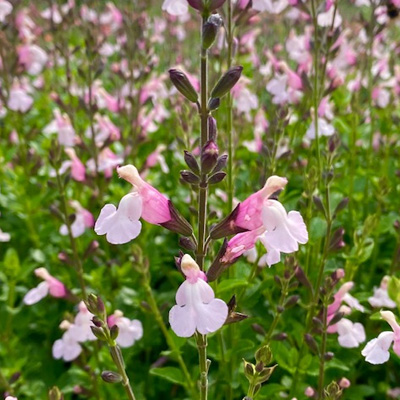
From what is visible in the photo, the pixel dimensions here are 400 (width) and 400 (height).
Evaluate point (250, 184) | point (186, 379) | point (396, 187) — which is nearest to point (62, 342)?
point (186, 379)

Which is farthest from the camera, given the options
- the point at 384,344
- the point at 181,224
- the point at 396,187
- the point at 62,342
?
the point at 396,187

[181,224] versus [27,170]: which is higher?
[181,224]

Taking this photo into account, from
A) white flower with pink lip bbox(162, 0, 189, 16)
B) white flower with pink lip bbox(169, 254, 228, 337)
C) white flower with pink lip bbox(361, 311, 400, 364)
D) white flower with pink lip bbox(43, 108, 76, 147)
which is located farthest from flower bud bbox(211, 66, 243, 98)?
white flower with pink lip bbox(43, 108, 76, 147)

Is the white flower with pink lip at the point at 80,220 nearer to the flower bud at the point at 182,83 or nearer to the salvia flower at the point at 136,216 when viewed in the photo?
the salvia flower at the point at 136,216

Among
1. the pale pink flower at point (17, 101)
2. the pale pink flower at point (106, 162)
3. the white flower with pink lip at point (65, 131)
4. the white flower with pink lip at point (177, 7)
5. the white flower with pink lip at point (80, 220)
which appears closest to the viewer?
the white flower with pink lip at point (177, 7)

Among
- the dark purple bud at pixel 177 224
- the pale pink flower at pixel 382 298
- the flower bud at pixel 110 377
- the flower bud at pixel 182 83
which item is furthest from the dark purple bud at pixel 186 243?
the pale pink flower at pixel 382 298

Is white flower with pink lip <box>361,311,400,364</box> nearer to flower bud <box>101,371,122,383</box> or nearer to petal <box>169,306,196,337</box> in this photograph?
petal <box>169,306,196,337</box>

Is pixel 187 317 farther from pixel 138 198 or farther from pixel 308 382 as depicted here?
pixel 308 382
